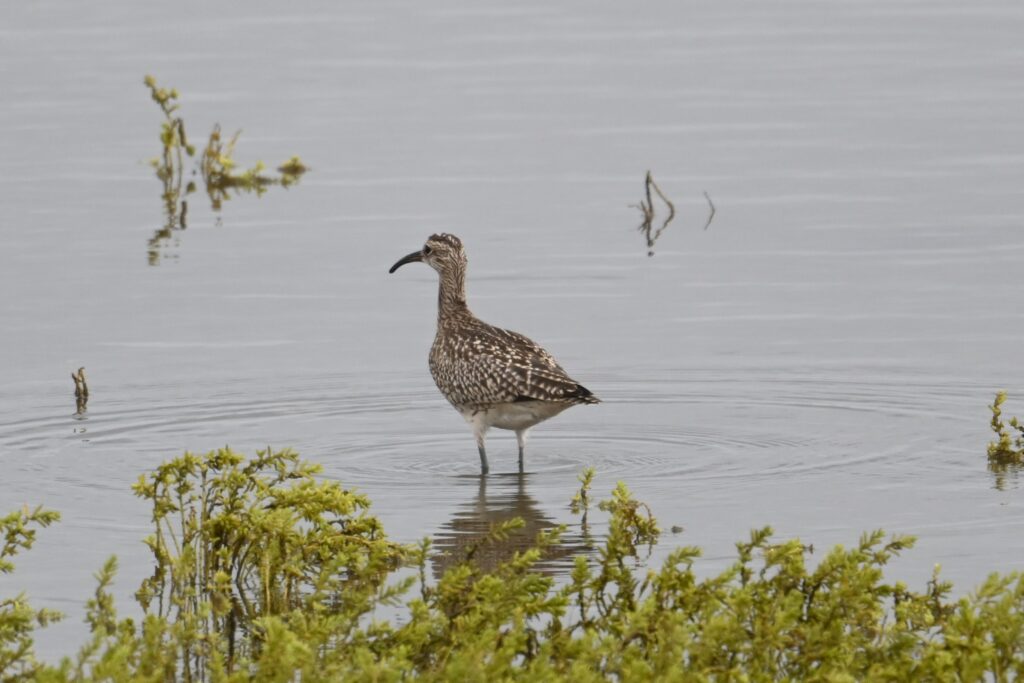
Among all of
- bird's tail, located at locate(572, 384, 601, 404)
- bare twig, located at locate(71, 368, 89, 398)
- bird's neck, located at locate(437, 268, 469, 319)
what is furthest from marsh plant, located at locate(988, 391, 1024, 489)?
bare twig, located at locate(71, 368, 89, 398)

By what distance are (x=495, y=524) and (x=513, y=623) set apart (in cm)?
383

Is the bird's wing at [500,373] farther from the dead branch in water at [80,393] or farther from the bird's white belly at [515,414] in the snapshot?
the dead branch in water at [80,393]

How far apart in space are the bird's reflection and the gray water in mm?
68

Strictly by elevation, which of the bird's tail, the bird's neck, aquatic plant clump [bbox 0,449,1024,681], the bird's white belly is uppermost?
the bird's neck

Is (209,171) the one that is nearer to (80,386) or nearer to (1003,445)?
(80,386)

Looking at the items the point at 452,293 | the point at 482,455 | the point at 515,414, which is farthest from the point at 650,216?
the point at 482,455

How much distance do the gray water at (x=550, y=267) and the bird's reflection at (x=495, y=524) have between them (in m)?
0.07

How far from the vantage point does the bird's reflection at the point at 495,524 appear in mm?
10305

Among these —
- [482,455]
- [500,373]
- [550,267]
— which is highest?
[550,267]

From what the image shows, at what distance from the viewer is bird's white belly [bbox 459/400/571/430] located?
12.7m

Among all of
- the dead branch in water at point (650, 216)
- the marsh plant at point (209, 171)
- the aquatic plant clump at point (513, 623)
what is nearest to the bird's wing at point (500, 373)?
the aquatic plant clump at point (513, 623)

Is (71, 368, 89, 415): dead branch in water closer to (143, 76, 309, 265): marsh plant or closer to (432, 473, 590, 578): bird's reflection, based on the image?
(432, 473, 590, 578): bird's reflection

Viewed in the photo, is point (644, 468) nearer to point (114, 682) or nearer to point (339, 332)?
point (339, 332)

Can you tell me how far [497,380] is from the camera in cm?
1273
